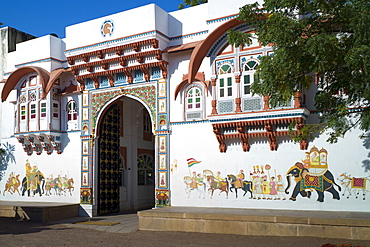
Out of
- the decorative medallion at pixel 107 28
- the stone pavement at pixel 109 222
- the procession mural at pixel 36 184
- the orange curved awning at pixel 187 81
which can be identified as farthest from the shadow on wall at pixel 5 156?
the orange curved awning at pixel 187 81

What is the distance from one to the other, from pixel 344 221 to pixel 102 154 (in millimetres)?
9413

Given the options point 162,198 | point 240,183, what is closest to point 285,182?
point 240,183

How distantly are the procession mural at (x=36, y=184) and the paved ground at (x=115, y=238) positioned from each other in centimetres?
208

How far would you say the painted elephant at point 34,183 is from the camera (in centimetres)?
1659

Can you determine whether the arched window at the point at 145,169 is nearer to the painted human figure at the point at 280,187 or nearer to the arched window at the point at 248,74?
the arched window at the point at 248,74

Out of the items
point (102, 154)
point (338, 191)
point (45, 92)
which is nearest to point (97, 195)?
point (102, 154)

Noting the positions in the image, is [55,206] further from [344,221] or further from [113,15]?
[344,221]

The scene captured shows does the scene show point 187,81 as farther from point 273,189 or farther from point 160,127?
point 273,189

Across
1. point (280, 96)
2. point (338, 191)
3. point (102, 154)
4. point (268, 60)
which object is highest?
point (268, 60)

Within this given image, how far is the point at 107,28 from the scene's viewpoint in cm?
1488

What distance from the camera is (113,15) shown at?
14859 mm

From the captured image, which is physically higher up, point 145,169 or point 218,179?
point 145,169

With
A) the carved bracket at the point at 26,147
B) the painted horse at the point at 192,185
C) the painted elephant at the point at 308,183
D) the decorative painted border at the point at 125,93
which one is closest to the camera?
the painted elephant at the point at 308,183

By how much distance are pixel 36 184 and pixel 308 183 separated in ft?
34.8
